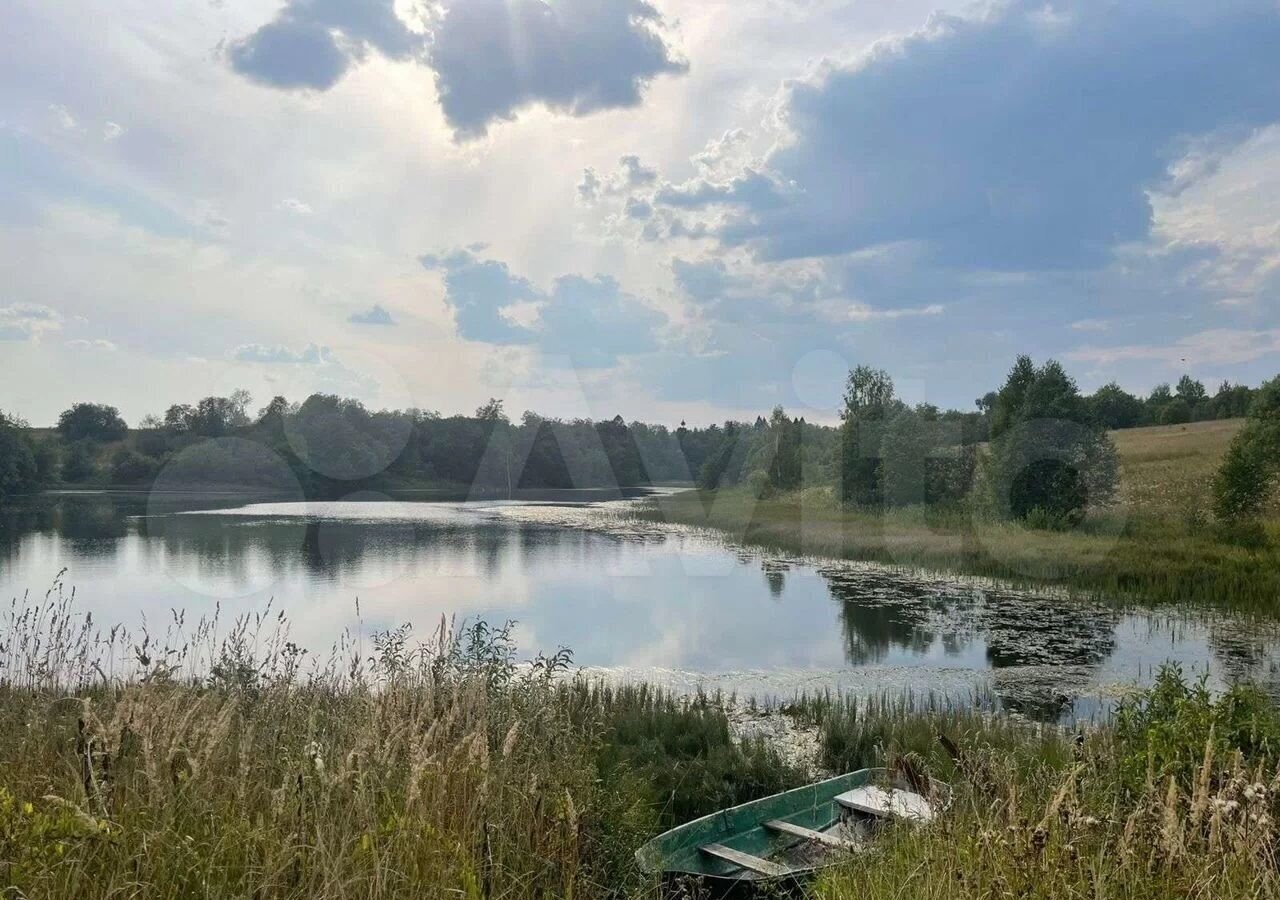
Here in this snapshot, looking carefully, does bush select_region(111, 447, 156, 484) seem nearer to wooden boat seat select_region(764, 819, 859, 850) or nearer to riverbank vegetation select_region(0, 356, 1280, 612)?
riverbank vegetation select_region(0, 356, 1280, 612)

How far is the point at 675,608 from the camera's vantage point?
21.3 metres

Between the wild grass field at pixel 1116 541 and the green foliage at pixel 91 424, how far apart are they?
5855cm

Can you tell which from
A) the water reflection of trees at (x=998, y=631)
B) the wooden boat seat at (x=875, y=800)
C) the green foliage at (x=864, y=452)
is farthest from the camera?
the green foliage at (x=864, y=452)

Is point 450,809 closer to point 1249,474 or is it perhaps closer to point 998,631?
point 998,631

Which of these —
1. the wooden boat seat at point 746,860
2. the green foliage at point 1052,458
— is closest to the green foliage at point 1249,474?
the green foliage at point 1052,458

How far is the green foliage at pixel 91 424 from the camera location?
76562 millimetres

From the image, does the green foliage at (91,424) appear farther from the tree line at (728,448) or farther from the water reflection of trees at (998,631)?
the water reflection of trees at (998,631)

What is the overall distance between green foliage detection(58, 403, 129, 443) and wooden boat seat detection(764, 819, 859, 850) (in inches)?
3294

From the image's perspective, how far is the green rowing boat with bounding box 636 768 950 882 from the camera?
5.44 metres

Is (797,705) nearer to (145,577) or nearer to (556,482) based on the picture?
(145,577)

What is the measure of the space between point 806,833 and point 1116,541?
77.4ft

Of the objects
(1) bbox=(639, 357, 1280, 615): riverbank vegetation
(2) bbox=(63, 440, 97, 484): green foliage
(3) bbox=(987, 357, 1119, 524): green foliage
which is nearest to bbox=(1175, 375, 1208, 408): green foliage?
(1) bbox=(639, 357, 1280, 615): riverbank vegetation

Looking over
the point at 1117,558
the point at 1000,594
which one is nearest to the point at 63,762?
the point at 1000,594

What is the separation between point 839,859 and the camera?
5199 mm
